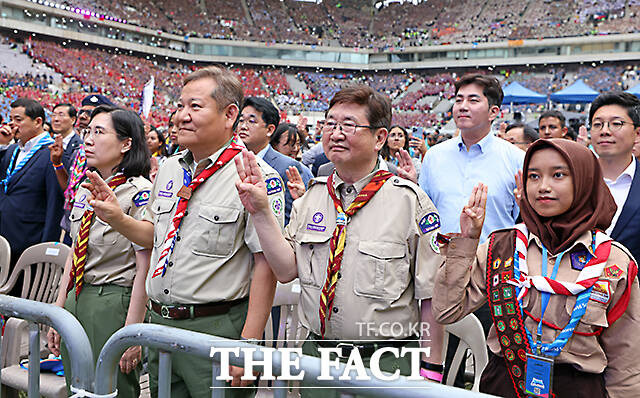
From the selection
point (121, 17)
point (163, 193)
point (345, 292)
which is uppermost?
point (121, 17)

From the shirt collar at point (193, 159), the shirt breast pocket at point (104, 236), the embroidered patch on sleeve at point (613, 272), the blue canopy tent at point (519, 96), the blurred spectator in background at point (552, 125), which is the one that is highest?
the blue canopy tent at point (519, 96)

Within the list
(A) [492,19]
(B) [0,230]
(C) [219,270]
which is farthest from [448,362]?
(A) [492,19]

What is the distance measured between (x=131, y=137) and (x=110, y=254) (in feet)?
2.30

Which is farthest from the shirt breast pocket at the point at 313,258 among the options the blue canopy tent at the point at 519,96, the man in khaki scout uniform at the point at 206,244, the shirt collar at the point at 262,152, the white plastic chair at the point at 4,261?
the blue canopy tent at the point at 519,96

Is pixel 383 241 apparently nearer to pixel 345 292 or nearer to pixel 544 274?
pixel 345 292

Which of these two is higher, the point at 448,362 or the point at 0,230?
the point at 0,230

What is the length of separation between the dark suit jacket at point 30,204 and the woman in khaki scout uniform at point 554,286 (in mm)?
4113

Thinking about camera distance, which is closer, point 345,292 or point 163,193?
point 345,292

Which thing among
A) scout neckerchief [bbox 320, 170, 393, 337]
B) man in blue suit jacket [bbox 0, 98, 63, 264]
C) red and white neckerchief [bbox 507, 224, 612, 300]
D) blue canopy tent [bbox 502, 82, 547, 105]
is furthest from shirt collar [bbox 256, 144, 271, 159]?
blue canopy tent [bbox 502, 82, 547, 105]

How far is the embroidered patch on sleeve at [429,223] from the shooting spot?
225cm

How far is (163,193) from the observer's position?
8.55 ft

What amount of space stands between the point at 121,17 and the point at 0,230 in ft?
122

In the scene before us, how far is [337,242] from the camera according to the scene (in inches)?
87.0

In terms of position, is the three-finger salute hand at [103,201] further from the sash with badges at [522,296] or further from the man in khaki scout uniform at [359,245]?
the sash with badges at [522,296]
